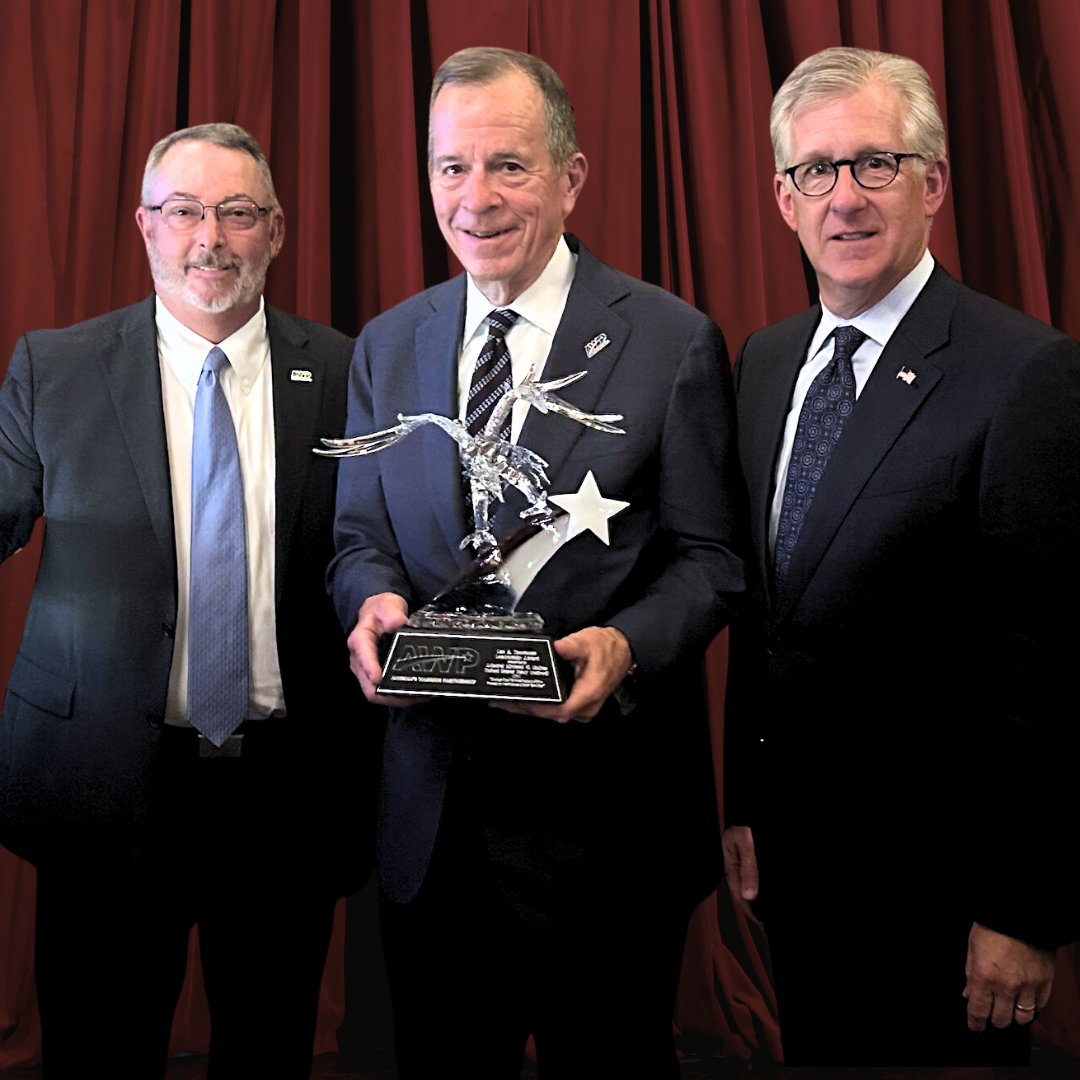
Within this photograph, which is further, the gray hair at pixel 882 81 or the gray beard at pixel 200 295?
the gray beard at pixel 200 295

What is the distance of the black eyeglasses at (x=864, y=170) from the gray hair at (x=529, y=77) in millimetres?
370

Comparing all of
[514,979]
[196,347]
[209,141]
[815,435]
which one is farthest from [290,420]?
[514,979]

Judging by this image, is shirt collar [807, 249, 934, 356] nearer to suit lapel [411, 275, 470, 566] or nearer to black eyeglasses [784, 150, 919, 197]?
black eyeglasses [784, 150, 919, 197]

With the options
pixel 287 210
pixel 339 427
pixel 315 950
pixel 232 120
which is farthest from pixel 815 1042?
pixel 232 120

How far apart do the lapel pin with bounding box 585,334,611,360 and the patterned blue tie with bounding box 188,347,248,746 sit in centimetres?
66

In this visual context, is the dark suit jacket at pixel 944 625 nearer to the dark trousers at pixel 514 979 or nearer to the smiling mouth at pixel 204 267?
the dark trousers at pixel 514 979

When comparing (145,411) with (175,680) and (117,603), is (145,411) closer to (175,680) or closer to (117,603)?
(117,603)

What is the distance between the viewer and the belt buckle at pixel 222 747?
6.25 ft

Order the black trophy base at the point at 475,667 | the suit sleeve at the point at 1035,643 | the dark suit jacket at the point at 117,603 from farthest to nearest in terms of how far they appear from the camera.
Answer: the dark suit jacket at the point at 117,603 → the suit sleeve at the point at 1035,643 → the black trophy base at the point at 475,667

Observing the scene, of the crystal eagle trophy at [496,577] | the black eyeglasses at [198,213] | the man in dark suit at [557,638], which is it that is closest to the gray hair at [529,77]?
the man in dark suit at [557,638]

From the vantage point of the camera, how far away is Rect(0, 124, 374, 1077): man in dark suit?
1904 mm

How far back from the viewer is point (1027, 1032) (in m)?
1.67

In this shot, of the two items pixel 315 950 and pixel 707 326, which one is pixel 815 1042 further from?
pixel 707 326

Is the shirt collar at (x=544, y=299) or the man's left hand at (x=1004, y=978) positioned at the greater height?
the shirt collar at (x=544, y=299)
